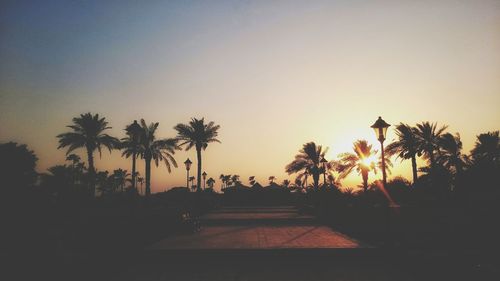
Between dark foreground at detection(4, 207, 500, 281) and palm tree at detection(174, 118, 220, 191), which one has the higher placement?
palm tree at detection(174, 118, 220, 191)

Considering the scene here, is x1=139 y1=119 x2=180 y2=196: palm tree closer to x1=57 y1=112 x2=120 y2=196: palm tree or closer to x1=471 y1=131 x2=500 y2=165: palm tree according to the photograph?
x1=57 y1=112 x2=120 y2=196: palm tree

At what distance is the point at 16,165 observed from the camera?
26703mm

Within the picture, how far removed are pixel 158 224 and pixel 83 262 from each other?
482 cm

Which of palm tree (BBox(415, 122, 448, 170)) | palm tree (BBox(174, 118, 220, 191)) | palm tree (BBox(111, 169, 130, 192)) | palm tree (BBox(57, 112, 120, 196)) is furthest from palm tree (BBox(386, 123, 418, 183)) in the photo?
palm tree (BBox(111, 169, 130, 192))

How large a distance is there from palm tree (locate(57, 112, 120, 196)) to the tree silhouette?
3154mm

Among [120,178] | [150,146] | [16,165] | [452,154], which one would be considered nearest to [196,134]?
[150,146]

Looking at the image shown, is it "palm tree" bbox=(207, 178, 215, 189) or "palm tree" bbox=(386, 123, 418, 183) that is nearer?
"palm tree" bbox=(386, 123, 418, 183)

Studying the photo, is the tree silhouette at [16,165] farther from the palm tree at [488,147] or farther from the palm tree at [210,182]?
the palm tree at [210,182]

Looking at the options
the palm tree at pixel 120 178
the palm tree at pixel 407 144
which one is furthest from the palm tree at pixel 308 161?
the palm tree at pixel 120 178

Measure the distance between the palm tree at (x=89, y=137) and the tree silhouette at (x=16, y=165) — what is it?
3.15m

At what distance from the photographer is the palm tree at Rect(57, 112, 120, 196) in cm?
3183

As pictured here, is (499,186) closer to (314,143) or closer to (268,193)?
(314,143)

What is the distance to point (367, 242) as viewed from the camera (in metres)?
10.3

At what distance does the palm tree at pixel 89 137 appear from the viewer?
31.8 m
